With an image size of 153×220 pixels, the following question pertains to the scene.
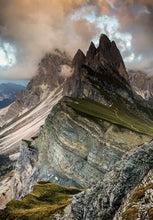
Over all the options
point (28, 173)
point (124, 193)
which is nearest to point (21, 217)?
point (124, 193)

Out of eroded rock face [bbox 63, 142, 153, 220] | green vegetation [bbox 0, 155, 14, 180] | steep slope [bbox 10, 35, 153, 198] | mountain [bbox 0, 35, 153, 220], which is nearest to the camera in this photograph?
eroded rock face [bbox 63, 142, 153, 220]

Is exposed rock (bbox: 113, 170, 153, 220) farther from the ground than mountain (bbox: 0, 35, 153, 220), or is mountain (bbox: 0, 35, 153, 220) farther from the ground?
exposed rock (bbox: 113, 170, 153, 220)

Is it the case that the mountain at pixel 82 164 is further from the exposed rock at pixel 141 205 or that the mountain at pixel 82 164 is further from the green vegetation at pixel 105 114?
the green vegetation at pixel 105 114

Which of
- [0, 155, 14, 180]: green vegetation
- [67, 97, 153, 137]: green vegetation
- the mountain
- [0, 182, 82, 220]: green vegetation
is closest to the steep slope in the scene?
the mountain

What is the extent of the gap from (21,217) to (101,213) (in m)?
13.2

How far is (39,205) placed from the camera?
29531mm

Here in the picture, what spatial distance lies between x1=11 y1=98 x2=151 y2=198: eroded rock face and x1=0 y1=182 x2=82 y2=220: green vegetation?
14.2 m

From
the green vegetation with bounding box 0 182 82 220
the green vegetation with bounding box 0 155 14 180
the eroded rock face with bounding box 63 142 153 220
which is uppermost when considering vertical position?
the eroded rock face with bounding box 63 142 153 220

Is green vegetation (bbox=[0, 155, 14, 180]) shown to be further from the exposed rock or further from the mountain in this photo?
the exposed rock

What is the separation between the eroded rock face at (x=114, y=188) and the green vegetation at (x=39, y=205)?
560cm

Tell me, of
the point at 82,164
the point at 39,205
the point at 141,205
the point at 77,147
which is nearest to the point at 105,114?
the point at 77,147

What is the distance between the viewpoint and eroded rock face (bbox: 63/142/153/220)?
603 inches

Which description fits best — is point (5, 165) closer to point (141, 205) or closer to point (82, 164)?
point (82, 164)

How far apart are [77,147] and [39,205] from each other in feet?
95.0
